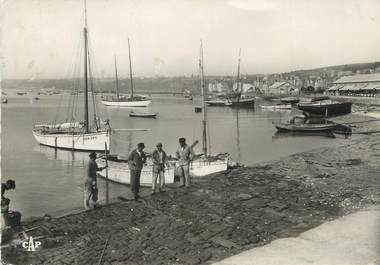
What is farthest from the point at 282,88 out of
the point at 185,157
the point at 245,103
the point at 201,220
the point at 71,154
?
the point at 201,220

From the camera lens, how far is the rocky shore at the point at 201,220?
8.15 metres

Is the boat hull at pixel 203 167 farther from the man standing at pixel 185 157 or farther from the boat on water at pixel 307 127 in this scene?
the boat on water at pixel 307 127

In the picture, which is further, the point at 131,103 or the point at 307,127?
the point at 131,103

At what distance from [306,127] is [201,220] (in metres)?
37.7

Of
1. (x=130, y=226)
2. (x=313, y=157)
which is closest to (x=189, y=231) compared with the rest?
(x=130, y=226)

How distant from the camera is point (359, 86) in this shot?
75438 millimetres

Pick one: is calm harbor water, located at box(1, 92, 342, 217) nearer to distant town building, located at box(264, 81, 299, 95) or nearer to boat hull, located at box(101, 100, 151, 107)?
boat hull, located at box(101, 100, 151, 107)

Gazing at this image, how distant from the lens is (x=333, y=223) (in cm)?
910

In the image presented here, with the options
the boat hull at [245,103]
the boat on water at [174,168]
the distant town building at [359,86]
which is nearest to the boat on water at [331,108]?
the distant town building at [359,86]

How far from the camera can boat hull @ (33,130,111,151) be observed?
35500 mm

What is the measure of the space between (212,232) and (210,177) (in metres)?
5.29

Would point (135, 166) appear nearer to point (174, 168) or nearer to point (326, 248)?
point (326, 248)

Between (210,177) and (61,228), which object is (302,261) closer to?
(61,228)

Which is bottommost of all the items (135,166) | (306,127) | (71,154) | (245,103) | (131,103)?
(71,154)
